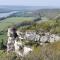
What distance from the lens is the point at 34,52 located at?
20453 mm

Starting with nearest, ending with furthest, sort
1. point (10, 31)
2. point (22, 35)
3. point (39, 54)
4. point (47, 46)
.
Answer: point (39, 54), point (47, 46), point (22, 35), point (10, 31)

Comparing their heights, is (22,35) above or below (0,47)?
above

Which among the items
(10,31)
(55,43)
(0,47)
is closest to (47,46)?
(55,43)

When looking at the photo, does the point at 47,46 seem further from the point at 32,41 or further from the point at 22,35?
the point at 22,35

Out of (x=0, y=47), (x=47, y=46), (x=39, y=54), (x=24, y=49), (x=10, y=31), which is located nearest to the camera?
(x=39, y=54)

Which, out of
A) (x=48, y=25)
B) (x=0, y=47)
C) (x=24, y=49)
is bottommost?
(x=0, y=47)

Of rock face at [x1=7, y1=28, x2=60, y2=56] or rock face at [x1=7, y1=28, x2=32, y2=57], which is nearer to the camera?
rock face at [x1=7, y1=28, x2=60, y2=56]

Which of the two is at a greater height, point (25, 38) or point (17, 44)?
point (25, 38)

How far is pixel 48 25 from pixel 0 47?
1178 cm

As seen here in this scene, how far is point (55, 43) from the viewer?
21328 millimetres

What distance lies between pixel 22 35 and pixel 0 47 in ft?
37.1

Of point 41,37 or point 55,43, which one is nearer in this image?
point 55,43

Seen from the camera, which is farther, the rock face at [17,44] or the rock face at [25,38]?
the rock face at [17,44]

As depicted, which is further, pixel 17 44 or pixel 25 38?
pixel 17 44
